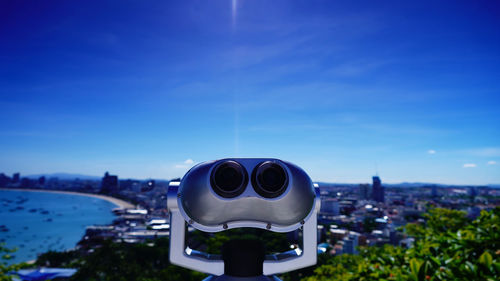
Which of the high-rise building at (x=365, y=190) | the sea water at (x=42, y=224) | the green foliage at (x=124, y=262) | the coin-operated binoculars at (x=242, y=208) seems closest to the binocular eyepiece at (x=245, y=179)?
the coin-operated binoculars at (x=242, y=208)

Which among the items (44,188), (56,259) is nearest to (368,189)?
(56,259)

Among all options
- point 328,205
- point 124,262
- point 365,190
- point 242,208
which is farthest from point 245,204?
point 365,190

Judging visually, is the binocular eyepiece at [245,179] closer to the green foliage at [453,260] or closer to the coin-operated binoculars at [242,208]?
the coin-operated binoculars at [242,208]

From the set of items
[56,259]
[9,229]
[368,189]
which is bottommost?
[9,229]

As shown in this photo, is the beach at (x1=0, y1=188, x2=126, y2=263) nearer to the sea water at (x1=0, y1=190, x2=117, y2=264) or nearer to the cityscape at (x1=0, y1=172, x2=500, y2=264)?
the sea water at (x1=0, y1=190, x2=117, y2=264)

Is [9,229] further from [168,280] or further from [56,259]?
[168,280]

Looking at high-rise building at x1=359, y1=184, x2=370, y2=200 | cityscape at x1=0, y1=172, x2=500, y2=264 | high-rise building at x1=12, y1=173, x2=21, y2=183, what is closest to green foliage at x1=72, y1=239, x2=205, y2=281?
cityscape at x1=0, y1=172, x2=500, y2=264

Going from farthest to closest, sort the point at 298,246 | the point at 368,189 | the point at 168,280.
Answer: the point at 368,189, the point at 168,280, the point at 298,246

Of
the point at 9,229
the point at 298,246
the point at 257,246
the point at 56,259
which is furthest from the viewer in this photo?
the point at 9,229
